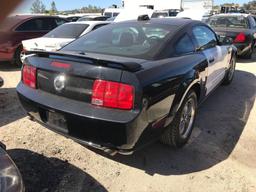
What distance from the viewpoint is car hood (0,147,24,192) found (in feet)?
5.55

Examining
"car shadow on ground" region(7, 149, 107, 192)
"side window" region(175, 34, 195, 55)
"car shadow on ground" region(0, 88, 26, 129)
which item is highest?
"side window" region(175, 34, 195, 55)

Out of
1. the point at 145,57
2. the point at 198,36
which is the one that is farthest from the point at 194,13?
the point at 145,57

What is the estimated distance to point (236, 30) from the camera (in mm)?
9148

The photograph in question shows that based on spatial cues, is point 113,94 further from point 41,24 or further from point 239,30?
point 239,30

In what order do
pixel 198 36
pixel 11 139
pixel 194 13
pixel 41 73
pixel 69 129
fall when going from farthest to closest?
pixel 194 13 → pixel 198 36 → pixel 11 139 → pixel 41 73 → pixel 69 129

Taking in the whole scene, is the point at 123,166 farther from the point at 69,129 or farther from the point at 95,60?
the point at 95,60

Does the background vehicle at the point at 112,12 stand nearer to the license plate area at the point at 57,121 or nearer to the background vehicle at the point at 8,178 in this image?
the license plate area at the point at 57,121

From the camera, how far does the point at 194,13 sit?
16.9 metres

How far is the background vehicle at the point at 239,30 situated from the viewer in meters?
8.90

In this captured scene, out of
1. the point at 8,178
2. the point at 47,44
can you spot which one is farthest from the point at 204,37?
the point at 47,44

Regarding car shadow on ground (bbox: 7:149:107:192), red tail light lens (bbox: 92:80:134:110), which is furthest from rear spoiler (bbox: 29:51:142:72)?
car shadow on ground (bbox: 7:149:107:192)

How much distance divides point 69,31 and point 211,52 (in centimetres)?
422

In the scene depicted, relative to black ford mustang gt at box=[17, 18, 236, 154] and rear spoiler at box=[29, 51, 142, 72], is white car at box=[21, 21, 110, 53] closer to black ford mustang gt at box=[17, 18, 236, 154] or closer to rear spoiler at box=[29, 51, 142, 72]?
black ford mustang gt at box=[17, 18, 236, 154]

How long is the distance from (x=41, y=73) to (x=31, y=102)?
1.04 ft
